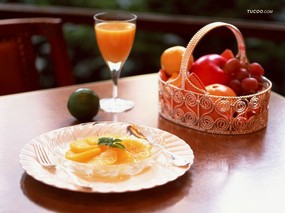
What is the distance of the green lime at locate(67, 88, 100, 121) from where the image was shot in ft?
4.32

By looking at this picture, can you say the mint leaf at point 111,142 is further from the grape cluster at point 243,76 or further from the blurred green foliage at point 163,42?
the blurred green foliage at point 163,42

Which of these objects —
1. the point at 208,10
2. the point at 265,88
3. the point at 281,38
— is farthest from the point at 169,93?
the point at 208,10

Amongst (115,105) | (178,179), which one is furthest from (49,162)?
(115,105)

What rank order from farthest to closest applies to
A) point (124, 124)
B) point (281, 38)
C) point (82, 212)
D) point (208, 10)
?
point (208, 10) < point (281, 38) < point (124, 124) < point (82, 212)

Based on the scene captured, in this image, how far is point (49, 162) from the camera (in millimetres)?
1082

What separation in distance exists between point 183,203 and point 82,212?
0.17m

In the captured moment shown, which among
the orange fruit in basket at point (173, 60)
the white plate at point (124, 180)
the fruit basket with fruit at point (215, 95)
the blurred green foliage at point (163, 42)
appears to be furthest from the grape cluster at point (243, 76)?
the blurred green foliage at point (163, 42)

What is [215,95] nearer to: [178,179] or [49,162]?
[178,179]

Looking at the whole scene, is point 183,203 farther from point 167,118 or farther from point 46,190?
point 167,118

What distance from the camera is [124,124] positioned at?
1.25 meters

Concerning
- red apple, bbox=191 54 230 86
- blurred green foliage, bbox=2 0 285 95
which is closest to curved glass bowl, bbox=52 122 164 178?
red apple, bbox=191 54 230 86

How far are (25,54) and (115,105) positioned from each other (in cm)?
50

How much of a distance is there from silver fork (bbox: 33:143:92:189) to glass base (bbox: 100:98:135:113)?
313mm

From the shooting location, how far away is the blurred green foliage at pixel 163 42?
9.20ft
